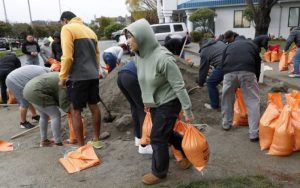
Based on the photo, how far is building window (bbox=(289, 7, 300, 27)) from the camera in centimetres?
2350

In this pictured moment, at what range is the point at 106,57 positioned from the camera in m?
7.63

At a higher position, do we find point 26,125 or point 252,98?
point 252,98

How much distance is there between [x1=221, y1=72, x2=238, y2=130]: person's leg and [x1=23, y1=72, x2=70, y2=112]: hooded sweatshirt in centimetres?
218

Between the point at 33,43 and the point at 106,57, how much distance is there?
2829mm

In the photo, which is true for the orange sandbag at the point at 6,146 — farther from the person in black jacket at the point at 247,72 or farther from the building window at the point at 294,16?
the building window at the point at 294,16

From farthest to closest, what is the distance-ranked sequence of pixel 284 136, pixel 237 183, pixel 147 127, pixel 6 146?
pixel 6 146 < pixel 284 136 < pixel 147 127 < pixel 237 183

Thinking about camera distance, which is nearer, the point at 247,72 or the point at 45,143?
the point at 247,72

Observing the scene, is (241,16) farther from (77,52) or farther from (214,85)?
(77,52)

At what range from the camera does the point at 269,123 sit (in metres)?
4.13

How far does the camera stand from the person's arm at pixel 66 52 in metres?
4.12

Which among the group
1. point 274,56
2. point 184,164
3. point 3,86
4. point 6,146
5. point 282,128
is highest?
point 282,128

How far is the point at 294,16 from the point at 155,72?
76.9ft

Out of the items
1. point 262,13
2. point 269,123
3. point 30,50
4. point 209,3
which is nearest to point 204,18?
point 209,3

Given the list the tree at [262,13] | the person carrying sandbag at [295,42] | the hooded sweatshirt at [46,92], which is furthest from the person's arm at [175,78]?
the tree at [262,13]
